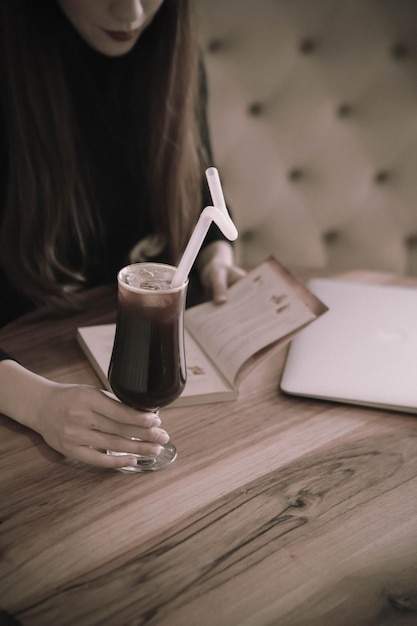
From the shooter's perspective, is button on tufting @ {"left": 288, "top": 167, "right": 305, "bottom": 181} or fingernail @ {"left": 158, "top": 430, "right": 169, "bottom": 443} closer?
fingernail @ {"left": 158, "top": 430, "right": 169, "bottom": 443}

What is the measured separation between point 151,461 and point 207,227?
32 cm

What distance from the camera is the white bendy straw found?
0.70 metres

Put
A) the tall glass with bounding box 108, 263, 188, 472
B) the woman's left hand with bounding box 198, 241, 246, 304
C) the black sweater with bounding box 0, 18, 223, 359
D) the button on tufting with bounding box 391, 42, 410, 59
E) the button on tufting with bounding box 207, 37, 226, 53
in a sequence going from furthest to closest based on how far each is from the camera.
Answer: the button on tufting with bounding box 391, 42, 410, 59 → the button on tufting with bounding box 207, 37, 226, 53 → the black sweater with bounding box 0, 18, 223, 359 → the woman's left hand with bounding box 198, 241, 246, 304 → the tall glass with bounding box 108, 263, 188, 472

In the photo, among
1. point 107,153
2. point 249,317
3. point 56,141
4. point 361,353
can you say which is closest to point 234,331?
point 249,317

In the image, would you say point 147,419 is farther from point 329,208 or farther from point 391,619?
point 329,208

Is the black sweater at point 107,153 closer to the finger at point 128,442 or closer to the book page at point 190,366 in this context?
the book page at point 190,366

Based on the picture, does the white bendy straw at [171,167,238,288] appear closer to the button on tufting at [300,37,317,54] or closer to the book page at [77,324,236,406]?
the book page at [77,324,236,406]

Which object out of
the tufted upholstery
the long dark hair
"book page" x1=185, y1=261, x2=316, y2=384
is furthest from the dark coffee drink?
the tufted upholstery

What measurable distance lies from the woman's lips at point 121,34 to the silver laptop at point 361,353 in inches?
25.4

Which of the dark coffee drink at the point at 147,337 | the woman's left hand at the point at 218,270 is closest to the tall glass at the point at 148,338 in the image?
the dark coffee drink at the point at 147,337

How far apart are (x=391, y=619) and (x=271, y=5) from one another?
1.71m

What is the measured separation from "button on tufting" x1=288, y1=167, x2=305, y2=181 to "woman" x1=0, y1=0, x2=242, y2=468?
0.46 m

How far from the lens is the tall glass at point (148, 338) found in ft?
2.58

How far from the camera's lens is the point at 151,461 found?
2.78 feet
